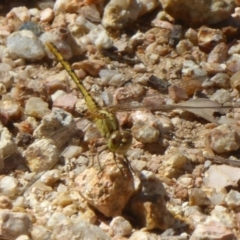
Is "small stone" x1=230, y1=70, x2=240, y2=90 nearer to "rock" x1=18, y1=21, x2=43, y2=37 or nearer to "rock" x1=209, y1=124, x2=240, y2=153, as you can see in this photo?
"rock" x1=209, y1=124, x2=240, y2=153

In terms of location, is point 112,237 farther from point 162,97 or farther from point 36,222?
point 162,97

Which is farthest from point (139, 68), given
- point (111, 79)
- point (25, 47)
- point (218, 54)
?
point (25, 47)

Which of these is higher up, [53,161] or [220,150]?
[53,161]

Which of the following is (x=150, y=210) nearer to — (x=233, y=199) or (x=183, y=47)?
(x=233, y=199)

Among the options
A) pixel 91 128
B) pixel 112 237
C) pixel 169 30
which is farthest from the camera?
pixel 169 30

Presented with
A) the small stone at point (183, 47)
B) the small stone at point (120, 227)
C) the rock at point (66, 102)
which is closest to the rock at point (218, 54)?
the small stone at point (183, 47)

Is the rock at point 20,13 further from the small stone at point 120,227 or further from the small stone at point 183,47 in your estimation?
the small stone at point 120,227

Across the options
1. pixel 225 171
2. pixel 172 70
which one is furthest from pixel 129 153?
pixel 172 70
